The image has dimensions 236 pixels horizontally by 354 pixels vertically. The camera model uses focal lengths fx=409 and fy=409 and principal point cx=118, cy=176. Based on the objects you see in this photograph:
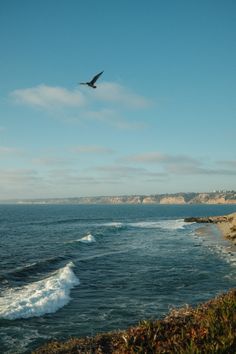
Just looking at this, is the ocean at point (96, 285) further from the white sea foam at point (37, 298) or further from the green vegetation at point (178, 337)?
the green vegetation at point (178, 337)

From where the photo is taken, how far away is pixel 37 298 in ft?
71.3

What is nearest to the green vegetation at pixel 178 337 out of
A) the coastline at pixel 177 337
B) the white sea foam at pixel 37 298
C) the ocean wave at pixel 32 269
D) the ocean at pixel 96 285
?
the coastline at pixel 177 337

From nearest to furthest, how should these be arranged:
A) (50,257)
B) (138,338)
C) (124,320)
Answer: (138,338)
(124,320)
(50,257)

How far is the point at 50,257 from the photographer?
3806 centimetres

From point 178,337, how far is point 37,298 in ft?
45.2

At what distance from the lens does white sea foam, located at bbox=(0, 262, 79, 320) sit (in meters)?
19.6

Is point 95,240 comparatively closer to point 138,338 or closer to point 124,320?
point 124,320

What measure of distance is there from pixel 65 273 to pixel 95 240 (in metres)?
24.4

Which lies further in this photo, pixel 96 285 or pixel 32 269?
pixel 32 269

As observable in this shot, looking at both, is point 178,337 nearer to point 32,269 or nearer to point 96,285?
point 96,285

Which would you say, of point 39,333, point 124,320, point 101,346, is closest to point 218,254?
point 124,320

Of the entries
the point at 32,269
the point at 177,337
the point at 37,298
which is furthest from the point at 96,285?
the point at 177,337

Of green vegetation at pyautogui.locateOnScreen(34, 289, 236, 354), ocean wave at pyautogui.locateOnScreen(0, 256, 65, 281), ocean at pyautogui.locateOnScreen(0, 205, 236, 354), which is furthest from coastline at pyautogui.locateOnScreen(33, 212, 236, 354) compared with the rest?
ocean wave at pyautogui.locateOnScreen(0, 256, 65, 281)

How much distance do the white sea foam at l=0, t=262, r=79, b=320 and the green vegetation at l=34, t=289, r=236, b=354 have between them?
8.83 metres
